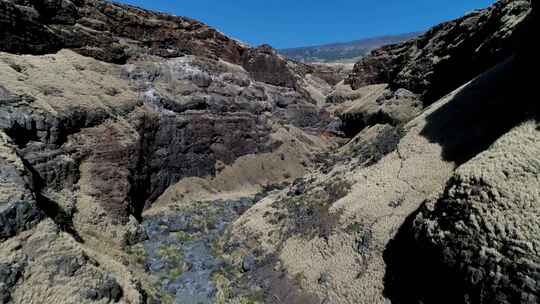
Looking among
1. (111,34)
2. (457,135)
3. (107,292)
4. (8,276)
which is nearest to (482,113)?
(457,135)

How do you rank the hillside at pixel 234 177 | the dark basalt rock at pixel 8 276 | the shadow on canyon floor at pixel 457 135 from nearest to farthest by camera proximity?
the dark basalt rock at pixel 8 276 < the hillside at pixel 234 177 < the shadow on canyon floor at pixel 457 135

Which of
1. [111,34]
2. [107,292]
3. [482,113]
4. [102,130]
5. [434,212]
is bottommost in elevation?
[107,292]

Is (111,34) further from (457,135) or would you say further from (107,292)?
(457,135)

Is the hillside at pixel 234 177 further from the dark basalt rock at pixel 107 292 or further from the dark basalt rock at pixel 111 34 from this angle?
the dark basalt rock at pixel 111 34

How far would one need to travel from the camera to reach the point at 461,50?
85.0ft

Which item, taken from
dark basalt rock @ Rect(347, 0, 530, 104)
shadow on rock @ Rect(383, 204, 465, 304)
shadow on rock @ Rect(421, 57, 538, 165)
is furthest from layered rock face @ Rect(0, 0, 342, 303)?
shadow on rock @ Rect(421, 57, 538, 165)

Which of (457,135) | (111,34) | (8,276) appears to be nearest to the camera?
(8,276)

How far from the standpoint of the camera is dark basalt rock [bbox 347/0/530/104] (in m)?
20.5

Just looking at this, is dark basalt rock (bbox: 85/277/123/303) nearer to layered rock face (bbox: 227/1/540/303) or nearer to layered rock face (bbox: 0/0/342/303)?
layered rock face (bbox: 0/0/342/303)

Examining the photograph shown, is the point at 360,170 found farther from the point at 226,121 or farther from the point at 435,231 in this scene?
the point at 226,121

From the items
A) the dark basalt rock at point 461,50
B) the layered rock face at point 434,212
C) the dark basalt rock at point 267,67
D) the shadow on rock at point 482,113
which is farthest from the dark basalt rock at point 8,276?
the dark basalt rock at point 267,67

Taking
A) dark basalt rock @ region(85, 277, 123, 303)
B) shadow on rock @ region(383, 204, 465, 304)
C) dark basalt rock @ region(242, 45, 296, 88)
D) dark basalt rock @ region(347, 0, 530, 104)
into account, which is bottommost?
dark basalt rock @ region(85, 277, 123, 303)

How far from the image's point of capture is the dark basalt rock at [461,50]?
20.5 meters

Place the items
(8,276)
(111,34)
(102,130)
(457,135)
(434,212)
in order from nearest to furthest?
(8,276), (434,212), (457,135), (102,130), (111,34)
